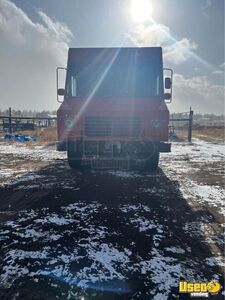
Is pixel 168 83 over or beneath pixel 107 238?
over

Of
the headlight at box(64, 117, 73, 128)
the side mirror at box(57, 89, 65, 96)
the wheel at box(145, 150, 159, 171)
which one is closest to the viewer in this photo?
the headlight at box(64, 117, 73, 128)

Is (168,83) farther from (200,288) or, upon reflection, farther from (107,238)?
(200,288)

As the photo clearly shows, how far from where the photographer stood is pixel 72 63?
6.13m

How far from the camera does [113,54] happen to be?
6.17 meters

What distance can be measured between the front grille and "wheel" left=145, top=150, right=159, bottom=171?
1.00m

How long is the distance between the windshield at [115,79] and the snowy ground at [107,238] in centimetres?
251

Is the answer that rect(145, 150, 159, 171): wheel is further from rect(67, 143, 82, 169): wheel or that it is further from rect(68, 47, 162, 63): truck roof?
rect(68, 47, 162, 63): truck roof

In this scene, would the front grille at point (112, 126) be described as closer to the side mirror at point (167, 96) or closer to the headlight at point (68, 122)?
the headlight at point (68, 122)

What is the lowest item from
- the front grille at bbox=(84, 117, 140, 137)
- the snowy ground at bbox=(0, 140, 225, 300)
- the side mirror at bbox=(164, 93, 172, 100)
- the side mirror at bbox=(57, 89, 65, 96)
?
the snowy ground at bbox=(0, 140, 225, 300)

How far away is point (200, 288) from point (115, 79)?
Result: 5.26 m

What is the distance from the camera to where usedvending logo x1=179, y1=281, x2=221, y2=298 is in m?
1.89

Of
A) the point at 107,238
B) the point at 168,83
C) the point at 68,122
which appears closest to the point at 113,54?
the point at 168,83

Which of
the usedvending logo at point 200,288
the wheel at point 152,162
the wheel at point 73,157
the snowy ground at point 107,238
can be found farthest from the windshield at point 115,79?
the usedvending logo at point 200,288

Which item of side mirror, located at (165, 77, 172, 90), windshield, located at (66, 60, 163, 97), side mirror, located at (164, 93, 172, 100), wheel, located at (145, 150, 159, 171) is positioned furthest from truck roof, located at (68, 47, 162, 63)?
wheel, located at (145, 150, 159, 171)
